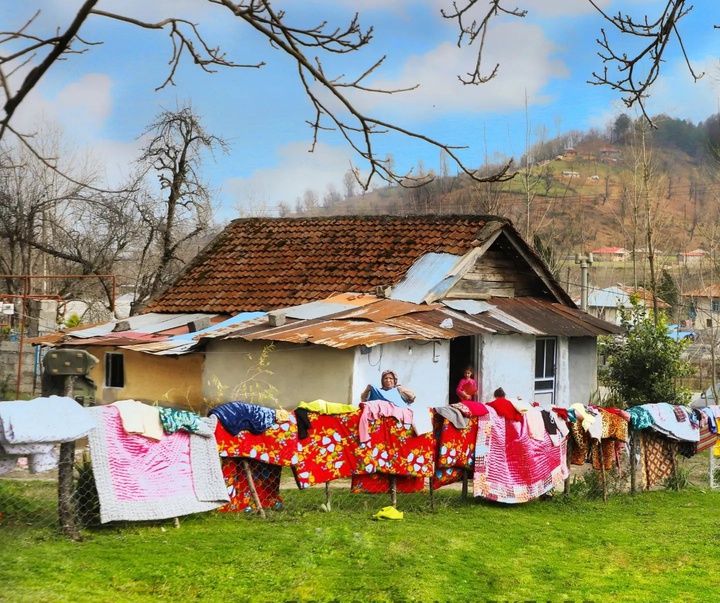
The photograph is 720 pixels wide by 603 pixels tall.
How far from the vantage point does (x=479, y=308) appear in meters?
18.0

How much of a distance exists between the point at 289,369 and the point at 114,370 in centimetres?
484

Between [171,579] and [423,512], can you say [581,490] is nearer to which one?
[423,512]

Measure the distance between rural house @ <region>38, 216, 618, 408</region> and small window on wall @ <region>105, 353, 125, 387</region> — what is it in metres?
0.03

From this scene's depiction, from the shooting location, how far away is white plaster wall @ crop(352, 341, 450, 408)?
49.7 feet

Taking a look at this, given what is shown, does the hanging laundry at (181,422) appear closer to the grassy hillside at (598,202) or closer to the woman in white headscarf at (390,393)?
the woman in white headscarf at (390,393)

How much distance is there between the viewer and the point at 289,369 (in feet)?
51.1

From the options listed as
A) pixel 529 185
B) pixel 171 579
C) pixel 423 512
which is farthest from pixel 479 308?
pixel 529 185

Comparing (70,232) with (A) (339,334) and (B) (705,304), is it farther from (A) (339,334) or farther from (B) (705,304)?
(B) (705,304)

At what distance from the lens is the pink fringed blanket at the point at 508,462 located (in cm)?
1132

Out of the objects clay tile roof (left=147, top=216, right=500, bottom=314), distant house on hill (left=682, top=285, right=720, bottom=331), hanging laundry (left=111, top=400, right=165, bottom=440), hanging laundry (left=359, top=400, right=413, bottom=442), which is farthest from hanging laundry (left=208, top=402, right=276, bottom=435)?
distant house on hill (left=682, top=285, right=720, bottom=331)

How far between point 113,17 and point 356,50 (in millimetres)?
1106

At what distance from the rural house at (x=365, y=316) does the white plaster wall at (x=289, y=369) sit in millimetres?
19

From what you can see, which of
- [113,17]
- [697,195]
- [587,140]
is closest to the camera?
[113,17]

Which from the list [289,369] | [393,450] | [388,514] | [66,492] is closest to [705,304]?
[289,369]
